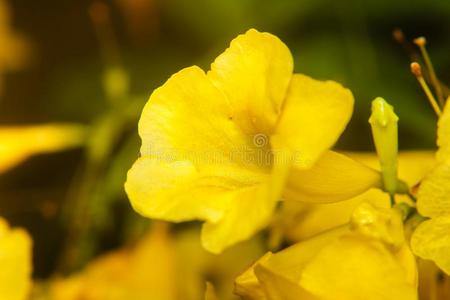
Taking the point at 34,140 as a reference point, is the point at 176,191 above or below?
above

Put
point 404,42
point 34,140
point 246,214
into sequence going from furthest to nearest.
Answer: point 34,140, point 404,42, point 246,214

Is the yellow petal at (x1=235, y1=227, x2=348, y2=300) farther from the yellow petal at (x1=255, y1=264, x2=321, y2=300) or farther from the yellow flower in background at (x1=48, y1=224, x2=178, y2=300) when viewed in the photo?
the yellow flower in background at (x1=48, y1=224, x2=178, y2=300)

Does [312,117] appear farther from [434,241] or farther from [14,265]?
[14,265]

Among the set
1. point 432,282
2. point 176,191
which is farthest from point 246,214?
point 432,282

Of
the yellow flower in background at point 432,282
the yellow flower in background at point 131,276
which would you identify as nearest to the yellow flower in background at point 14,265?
the yellow flower in background at point 131,276

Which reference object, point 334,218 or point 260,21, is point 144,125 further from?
point 260,21

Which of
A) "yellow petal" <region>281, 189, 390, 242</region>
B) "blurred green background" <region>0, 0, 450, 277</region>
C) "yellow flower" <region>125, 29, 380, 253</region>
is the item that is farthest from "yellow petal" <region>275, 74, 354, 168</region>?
"blurred green background" <region>0, 0, 450, 277</region>
